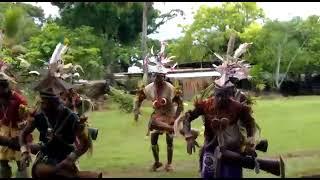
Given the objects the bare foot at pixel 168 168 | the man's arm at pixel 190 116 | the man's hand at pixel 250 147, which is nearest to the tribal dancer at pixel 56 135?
the man's arm at pixel 190 116

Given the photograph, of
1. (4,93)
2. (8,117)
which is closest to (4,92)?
(4,93)

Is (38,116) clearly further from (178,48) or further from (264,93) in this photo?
(178,48)

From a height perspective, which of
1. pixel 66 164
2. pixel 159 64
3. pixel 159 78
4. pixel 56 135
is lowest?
pixel 66 164

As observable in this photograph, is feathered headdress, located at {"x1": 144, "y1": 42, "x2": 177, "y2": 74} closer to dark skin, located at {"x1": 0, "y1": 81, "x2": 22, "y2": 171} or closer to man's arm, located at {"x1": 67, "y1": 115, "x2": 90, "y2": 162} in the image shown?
dark skin, located at {"x1": 0, "y1": 81, "x2": 22, "y2": 171}

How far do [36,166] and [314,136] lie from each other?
10.3m

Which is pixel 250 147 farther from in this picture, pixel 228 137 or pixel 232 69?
pixel 232 69

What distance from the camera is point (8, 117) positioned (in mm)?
8320

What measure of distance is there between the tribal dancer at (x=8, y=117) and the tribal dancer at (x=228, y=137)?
242 cm

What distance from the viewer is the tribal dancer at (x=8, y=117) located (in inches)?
320

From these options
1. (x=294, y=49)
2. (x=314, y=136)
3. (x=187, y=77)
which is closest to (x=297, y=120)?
(x=314, y=136)

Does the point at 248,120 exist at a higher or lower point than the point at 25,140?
higher

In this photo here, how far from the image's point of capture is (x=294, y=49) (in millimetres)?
47781

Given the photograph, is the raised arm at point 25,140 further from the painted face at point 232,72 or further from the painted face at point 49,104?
the painted face at point 232,72

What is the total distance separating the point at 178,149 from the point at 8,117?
582 cm
